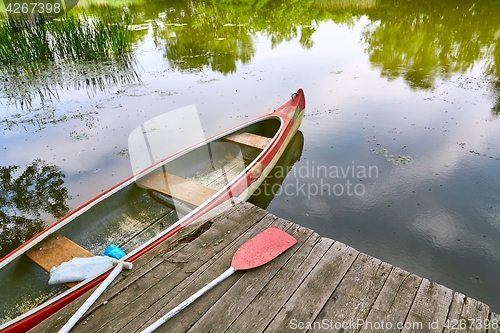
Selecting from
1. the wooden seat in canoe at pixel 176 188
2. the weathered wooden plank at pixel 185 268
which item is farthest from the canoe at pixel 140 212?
the weathered wooden plank at pixel 185 268

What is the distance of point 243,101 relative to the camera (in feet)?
22.3

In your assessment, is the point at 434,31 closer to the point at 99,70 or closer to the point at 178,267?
the point at 99,70

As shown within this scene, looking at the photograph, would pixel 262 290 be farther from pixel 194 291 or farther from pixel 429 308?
pixel 429 308

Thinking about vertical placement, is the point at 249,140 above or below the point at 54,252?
above

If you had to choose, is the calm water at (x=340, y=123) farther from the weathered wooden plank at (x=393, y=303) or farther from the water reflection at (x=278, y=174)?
the weathered wooden plank at (x=393, y=303)

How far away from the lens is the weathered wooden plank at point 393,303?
6.24 feet

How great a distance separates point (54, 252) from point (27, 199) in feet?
6.72

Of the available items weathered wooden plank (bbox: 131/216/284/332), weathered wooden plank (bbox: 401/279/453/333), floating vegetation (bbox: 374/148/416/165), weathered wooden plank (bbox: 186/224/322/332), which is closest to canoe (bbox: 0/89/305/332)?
weathered wooden plank (bbox: 131/216/284/332)

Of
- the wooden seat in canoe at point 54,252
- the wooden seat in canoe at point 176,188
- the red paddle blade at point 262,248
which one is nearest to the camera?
the red paddle blade at point 262,248

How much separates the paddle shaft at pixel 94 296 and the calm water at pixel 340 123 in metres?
2.21

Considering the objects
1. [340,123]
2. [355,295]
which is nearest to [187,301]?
[355,295]

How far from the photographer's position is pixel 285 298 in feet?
6.84

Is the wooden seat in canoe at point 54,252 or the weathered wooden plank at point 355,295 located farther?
the wooden seat in canoe at point 54,252

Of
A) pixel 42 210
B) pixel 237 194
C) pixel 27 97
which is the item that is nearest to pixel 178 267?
pixel 237 194
